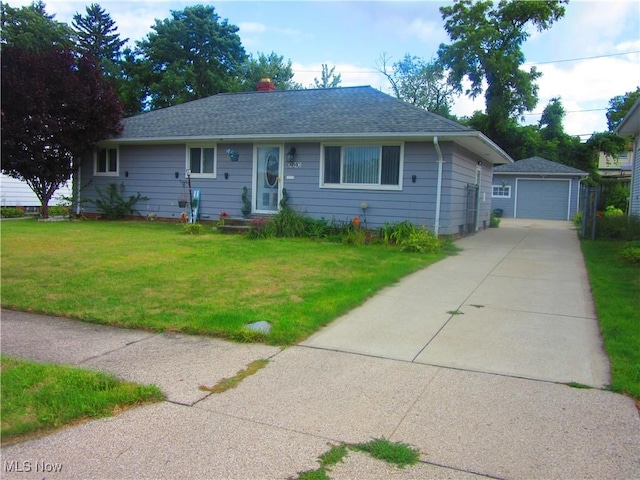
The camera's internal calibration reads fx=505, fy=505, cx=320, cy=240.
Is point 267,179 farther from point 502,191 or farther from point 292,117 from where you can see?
point 502,191

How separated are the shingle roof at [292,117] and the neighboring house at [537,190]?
16.1 metres

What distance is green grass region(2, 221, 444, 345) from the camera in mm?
5531

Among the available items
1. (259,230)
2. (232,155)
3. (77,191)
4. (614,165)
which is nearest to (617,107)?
(614,165)

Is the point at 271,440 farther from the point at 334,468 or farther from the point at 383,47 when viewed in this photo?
the point at 383,47

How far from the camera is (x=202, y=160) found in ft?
52.3

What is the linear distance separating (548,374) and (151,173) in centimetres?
1499

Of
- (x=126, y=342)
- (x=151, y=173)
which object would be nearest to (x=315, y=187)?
(x=151, y=173)

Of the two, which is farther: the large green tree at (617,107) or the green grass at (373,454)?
the large green tree at (617,107)

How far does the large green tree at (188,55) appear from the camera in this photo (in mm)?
36000

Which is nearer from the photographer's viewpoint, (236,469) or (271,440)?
(236,469)

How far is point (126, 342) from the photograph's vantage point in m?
4.87

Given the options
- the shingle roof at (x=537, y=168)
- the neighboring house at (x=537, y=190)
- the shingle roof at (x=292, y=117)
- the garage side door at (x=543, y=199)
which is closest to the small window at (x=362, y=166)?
the shingle roof at (x=292, y=117)

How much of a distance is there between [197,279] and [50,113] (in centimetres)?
1131

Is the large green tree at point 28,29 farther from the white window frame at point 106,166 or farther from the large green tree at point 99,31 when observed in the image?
the white window frame at point 106,166
